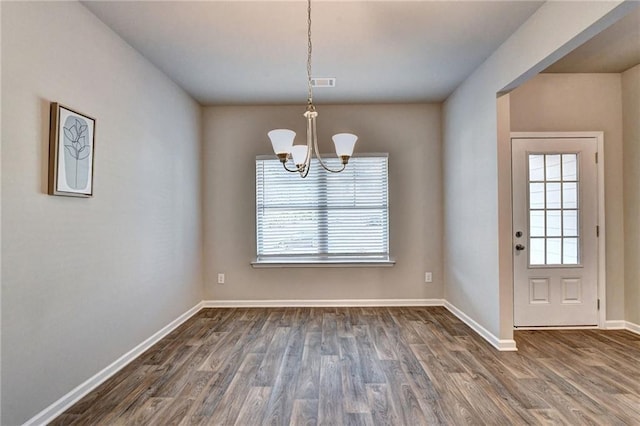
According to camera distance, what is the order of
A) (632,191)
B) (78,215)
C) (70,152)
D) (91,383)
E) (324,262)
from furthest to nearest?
(324,262) < (632,191) < (91,383) < (78,215) < (70,152)

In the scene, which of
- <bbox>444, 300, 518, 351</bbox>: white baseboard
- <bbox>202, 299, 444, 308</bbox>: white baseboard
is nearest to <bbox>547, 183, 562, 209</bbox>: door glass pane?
<bbox>444, 300, 518, 351</bbox>: white baseboard

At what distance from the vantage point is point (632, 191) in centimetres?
350

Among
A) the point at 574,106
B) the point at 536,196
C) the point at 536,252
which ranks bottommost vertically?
the point at 536,252

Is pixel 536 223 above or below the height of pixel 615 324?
above

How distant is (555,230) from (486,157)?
119cm

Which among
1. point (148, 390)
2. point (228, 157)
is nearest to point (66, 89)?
point (148, 390)

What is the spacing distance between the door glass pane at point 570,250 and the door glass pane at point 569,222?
2.5 inches

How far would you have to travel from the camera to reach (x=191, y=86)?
3879 mm

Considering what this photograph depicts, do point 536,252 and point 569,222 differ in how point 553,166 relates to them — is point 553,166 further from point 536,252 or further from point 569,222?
point 536,252

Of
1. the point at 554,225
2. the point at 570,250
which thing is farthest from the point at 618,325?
the point at 554,225

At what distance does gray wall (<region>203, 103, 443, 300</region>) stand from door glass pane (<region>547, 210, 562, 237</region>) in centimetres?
128

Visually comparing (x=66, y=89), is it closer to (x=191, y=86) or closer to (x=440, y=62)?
(x=191, y=86)

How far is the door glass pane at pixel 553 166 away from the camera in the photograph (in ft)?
11.8

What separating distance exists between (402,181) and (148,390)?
3615 millimetres
